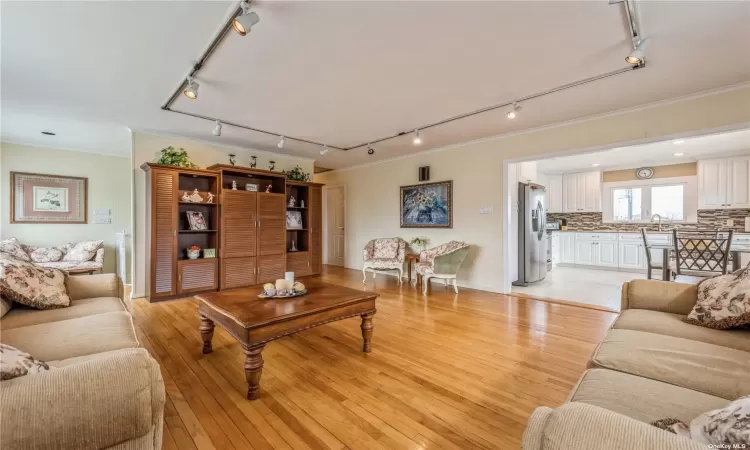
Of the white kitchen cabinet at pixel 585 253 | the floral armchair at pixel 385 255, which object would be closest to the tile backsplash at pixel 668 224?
the white kitchen cabinet at pixel 585 253

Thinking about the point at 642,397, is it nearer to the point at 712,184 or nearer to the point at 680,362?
the point at 680,362

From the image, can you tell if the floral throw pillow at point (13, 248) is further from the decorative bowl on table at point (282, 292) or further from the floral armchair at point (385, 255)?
the floral armchair at point (385, 255)

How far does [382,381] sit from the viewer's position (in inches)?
83.8

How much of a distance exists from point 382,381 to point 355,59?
8.19ft

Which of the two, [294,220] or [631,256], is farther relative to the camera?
[631,256]

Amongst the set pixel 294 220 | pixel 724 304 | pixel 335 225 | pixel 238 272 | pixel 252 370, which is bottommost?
pixel 252 370

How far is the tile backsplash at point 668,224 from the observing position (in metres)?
5.68

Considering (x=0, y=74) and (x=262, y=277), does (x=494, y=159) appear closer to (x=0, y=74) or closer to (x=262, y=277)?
(x=262, y=277)

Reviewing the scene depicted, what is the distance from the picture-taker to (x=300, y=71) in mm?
2764

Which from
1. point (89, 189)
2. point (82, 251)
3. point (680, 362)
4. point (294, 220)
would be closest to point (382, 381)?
point (680, 362)

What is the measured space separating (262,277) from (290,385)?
3412mm

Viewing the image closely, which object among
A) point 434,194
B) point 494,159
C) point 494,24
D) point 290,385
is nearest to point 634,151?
point 494,159

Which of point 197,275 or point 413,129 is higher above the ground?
point 413,129

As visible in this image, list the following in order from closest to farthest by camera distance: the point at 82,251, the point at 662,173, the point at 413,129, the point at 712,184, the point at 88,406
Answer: the point at 88,406, the point at 413,129, the point at 82,251, the point at 712,184, the point at 662,173
